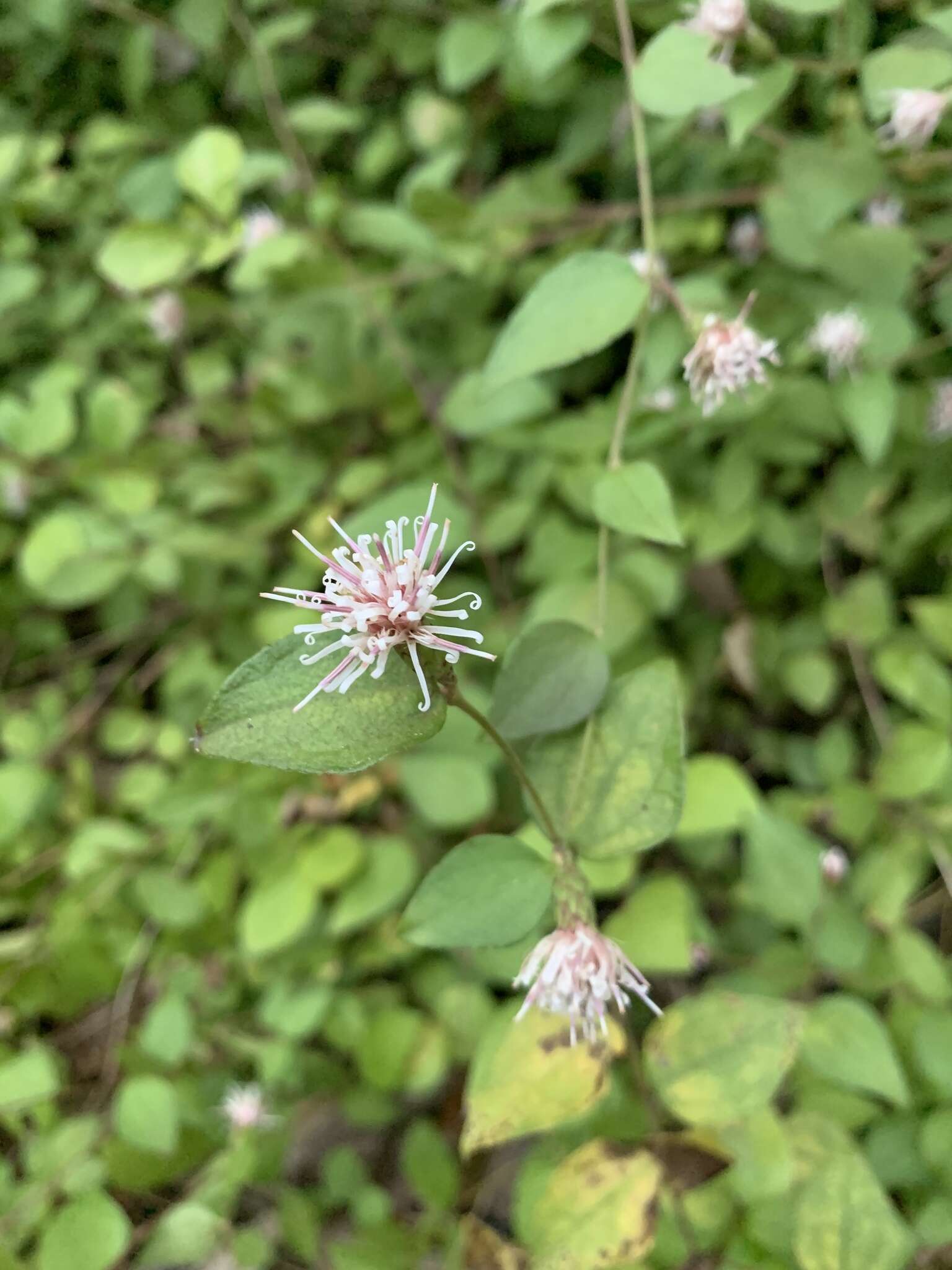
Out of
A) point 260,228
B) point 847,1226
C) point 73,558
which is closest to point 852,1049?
point 847,1226

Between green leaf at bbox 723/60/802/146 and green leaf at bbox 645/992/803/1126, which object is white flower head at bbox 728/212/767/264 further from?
green leaf at bbox 645/992/803/1126

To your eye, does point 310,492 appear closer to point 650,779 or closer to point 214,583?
point 214,583

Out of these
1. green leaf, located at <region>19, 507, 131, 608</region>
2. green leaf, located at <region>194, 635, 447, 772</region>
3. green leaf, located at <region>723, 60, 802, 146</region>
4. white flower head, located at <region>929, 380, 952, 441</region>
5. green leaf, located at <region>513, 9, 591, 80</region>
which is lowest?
green leaf, located at <region>19, 507, 131, 608</region>

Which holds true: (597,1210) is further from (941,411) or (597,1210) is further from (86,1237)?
(941,411)

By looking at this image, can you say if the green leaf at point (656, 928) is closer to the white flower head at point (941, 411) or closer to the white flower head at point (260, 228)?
the white flower head at point (941, 411)

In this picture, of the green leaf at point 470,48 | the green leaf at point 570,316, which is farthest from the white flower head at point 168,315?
the green leaf at point 570,316

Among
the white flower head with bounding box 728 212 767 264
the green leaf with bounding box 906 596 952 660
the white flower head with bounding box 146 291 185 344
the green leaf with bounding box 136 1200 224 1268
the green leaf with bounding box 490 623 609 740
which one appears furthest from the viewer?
the white flower head with bounding box 146 291 185 344

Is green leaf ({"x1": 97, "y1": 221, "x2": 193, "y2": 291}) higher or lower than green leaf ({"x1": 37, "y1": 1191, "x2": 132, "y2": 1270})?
below

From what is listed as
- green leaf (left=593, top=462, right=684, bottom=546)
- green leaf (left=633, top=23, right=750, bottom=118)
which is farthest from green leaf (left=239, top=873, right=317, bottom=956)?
green leaf (left=633, top=23, right=750, bottom=118)

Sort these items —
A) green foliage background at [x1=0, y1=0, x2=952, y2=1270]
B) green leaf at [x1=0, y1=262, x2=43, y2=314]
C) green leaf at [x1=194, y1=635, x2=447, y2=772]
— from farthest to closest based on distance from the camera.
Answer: green leaf at [x1=0, y1=262, x2=43, y2=314]
green foliage background at [x1=0, y1=0, x2=952, y2=1270]
green leaf at [x1=194, y1=635, x2=447, y2=772]
